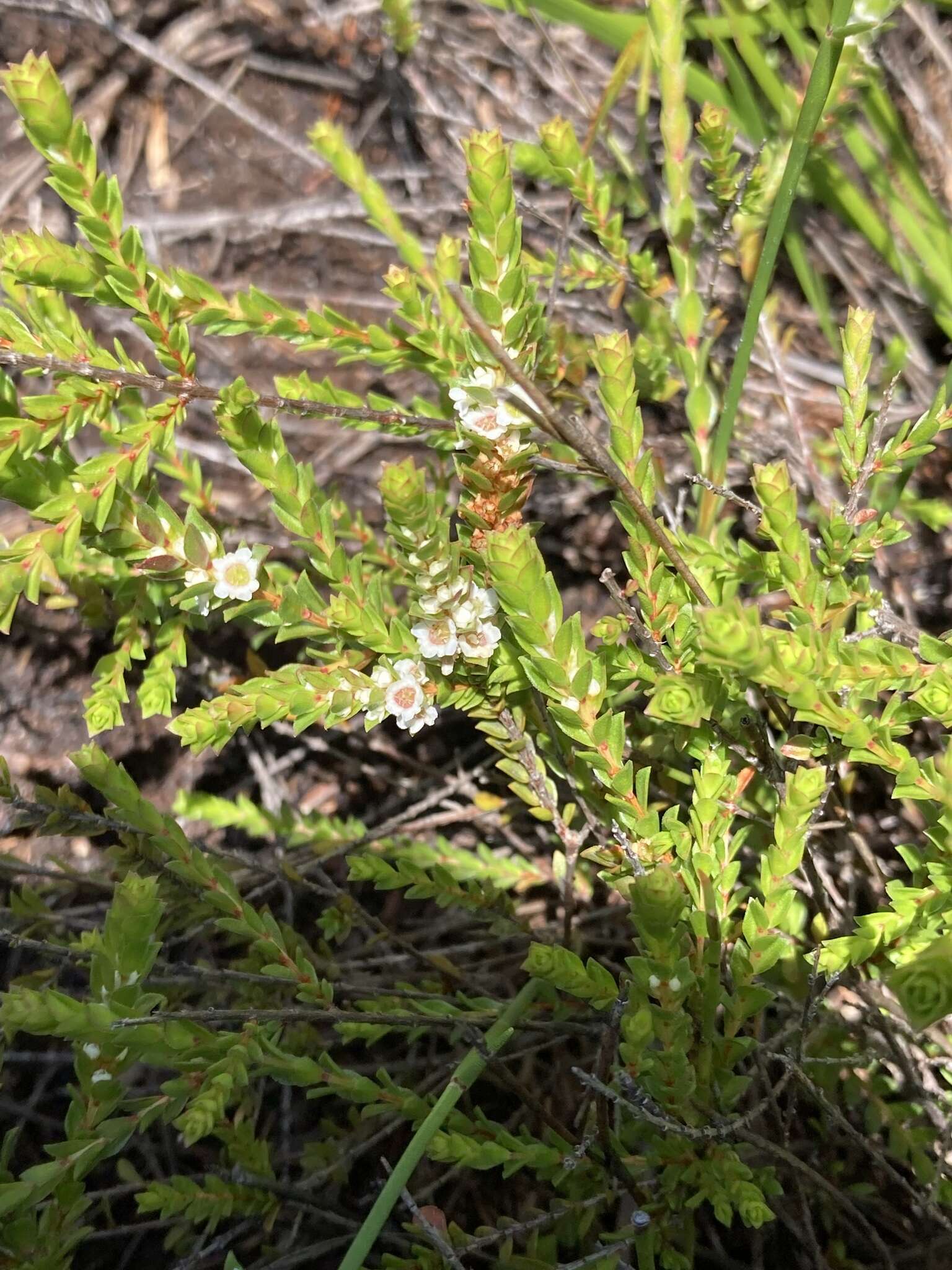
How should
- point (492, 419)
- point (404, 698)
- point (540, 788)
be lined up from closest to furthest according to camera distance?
1. point (492, 419)
2. point (404, 698)
3. point (540, 788)

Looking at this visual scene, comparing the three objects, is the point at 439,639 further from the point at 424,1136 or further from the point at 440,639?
the point at 424,1136

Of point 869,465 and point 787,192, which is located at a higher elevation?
point 787,192

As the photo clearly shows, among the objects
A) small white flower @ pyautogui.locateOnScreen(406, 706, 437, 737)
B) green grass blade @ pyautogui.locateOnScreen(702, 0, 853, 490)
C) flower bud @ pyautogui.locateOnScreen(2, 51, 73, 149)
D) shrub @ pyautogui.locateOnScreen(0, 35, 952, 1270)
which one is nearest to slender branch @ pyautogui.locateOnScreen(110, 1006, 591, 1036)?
shrub @ pyautogui.locateOnScreen(0, 35, 952, 1270)

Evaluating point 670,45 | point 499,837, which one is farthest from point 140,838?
point 670,45

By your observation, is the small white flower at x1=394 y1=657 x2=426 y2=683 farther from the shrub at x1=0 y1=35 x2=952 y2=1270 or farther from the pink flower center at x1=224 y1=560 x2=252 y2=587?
the pink flower center at x1=224 y1=560 x2=252 y2=587

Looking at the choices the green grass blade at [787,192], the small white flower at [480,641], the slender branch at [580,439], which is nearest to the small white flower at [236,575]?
the small white flower at [480,641]

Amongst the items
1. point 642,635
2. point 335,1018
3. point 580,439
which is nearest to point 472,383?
point 580,439

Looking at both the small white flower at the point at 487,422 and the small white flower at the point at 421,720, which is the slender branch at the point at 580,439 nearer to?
the small white flower at the point at 487,422
